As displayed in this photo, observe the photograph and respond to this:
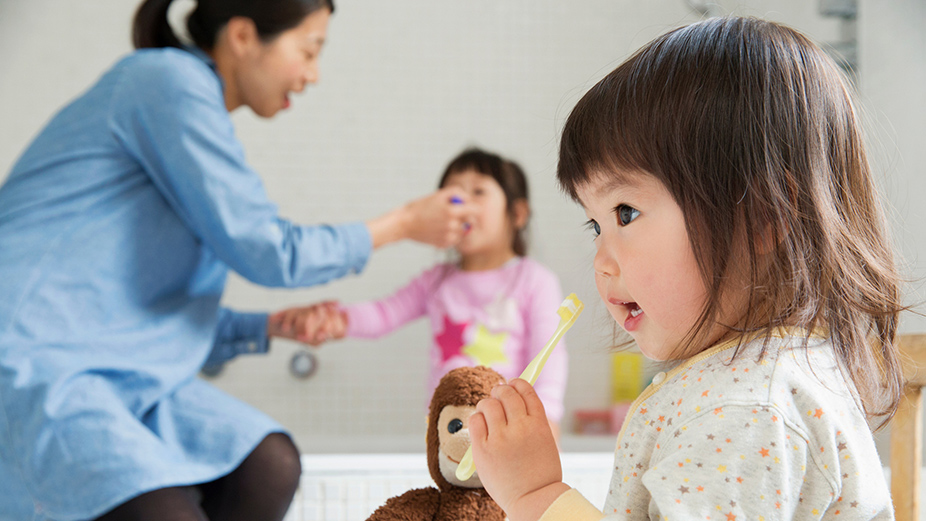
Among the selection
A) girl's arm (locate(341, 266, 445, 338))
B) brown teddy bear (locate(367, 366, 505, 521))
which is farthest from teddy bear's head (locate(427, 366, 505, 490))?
girl's arm (locate(341, 266, 445, 338))

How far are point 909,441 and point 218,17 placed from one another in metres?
0.99

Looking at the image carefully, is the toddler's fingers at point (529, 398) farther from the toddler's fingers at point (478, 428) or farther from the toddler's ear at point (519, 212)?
the toddler's ear at point (519, 212)

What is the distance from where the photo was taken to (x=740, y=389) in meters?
0.37

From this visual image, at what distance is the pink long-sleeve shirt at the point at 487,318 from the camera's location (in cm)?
147

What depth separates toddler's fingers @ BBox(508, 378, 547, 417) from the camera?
1.50 ft

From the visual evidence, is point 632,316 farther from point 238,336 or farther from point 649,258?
point 238,336

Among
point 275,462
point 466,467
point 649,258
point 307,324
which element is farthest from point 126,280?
point 649,258

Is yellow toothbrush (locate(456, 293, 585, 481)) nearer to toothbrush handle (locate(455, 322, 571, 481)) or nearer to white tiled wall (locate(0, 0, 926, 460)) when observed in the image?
toothbrush handle (locate(455, 322, 571, 481))

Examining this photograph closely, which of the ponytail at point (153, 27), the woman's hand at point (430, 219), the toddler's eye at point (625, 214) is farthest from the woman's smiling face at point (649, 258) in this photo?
the ponytail at point (153, 27)

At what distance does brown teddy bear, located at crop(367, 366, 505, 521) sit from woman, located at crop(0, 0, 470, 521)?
0.85 feet

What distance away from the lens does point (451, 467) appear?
0.53m

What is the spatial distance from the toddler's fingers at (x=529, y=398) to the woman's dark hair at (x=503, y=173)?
113cm

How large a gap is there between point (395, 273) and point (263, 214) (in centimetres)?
119

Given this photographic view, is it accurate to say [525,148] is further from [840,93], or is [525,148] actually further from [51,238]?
[840,93]
